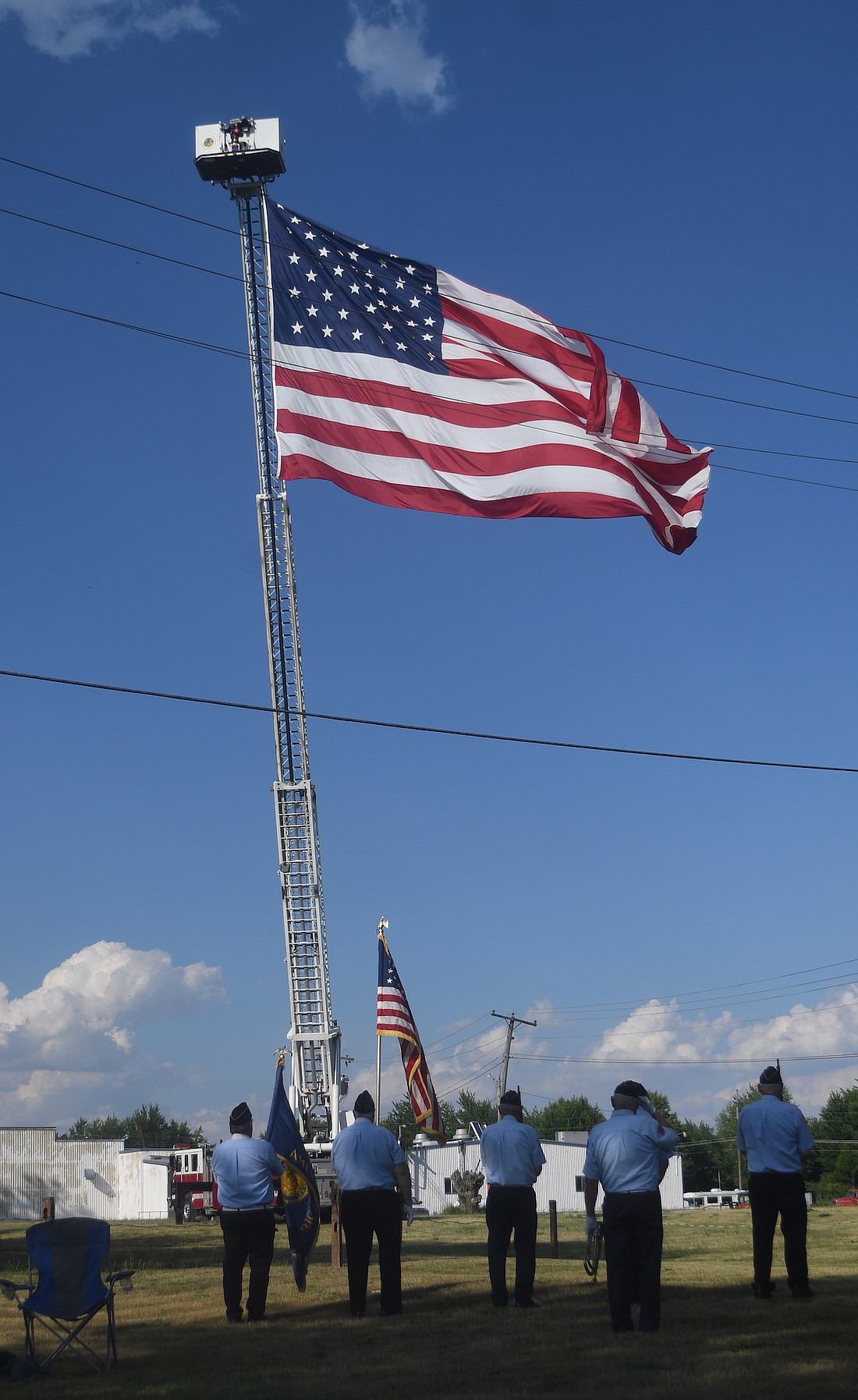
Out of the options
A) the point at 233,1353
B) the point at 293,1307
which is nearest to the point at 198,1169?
the point at 293,1307

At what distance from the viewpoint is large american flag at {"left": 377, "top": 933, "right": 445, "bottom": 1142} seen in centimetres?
2227

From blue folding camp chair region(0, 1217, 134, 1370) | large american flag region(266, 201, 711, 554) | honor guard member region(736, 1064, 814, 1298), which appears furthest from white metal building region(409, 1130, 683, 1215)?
blue folding camp chair region(0, 1217, 134, 1370)

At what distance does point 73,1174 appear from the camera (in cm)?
6034

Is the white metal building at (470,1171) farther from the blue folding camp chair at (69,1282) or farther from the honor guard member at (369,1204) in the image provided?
the blue folding camp chair at (69,1282)

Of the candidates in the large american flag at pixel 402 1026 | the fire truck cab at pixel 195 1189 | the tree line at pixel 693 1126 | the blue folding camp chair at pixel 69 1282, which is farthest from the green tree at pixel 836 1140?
the blue folding camp chair at pixel 69 1282

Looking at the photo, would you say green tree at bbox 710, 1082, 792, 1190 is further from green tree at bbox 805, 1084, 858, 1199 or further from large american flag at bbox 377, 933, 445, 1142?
large american flag at bbox 377, 933, 445, 1142

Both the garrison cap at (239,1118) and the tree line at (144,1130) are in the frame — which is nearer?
the garrison cap at (239,1118)

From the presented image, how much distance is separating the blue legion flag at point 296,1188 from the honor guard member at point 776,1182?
4.19 metres

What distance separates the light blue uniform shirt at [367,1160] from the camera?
11031mm

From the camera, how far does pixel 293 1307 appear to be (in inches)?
459

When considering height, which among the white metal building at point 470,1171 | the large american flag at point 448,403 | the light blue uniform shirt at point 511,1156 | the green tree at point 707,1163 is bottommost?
the green tree at point 707,1163

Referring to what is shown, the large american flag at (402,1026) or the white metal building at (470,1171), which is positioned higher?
the large american flag at (402,1026)

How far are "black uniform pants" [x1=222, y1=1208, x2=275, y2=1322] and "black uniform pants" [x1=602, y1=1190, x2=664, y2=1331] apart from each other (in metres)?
2.90

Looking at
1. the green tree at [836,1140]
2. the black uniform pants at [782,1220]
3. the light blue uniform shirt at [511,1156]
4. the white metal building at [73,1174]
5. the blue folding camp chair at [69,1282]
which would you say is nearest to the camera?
the blue folding camp chair at [69,1282]
